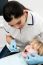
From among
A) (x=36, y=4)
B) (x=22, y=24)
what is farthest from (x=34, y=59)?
(x=36, y=4)

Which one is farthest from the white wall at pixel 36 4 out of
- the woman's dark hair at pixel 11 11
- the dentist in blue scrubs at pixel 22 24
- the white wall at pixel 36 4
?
the woman's dark hair at pixel 11 11

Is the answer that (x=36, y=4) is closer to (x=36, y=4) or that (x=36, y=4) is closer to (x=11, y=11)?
(x=36, y=4)

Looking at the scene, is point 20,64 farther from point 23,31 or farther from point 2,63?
point 23,31

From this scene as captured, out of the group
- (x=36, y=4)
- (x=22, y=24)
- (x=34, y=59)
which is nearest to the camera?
(x=34, y=59)

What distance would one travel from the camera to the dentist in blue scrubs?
2.99 ft

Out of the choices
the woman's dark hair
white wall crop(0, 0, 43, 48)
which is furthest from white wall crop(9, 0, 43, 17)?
the woman's dark hair

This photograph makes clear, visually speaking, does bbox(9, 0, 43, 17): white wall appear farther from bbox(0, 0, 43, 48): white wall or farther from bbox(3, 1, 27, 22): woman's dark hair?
bbox(3, 1, 27, 22): woman's dark hair

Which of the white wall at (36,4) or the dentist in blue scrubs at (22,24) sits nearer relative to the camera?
the dentist in blue scrubs at (22,24)

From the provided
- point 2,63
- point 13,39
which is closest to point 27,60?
point 2,63

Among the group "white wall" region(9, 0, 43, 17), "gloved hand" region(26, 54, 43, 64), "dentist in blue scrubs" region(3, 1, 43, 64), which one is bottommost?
"gloved hand" region(26, 54, 43, 64)

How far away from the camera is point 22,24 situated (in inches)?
39.5

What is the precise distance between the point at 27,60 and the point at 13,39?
0.26 metres

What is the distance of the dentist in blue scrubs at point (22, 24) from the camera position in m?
0.91

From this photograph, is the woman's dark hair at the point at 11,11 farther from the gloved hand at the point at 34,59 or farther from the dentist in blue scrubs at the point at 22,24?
the gloved hand at the point at 34,59
